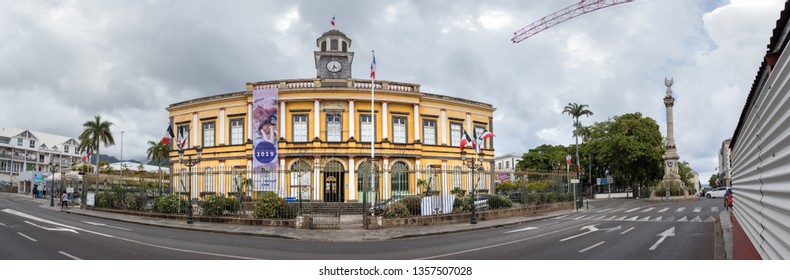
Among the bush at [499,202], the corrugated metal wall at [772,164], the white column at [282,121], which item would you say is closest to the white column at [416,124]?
the white column at [282,121]

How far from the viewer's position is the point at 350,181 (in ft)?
106

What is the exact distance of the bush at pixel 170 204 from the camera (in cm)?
2178

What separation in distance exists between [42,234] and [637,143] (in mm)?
56084

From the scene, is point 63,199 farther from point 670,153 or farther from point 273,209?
point 670,153

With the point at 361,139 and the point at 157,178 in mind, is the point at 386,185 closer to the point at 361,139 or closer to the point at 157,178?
the point at 361,139

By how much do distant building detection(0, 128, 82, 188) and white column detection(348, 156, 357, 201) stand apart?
63508mm

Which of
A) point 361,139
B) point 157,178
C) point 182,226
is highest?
point 361,139

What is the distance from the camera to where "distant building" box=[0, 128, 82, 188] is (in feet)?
241

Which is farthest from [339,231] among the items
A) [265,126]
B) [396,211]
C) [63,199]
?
[63,199]

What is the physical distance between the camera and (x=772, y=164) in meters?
4.31

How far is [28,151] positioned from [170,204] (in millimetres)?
77957

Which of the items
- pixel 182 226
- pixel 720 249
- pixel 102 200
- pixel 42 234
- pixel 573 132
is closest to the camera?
pixel 720 249

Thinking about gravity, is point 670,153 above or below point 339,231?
above

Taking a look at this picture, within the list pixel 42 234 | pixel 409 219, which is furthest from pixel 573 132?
pixel 42 234
